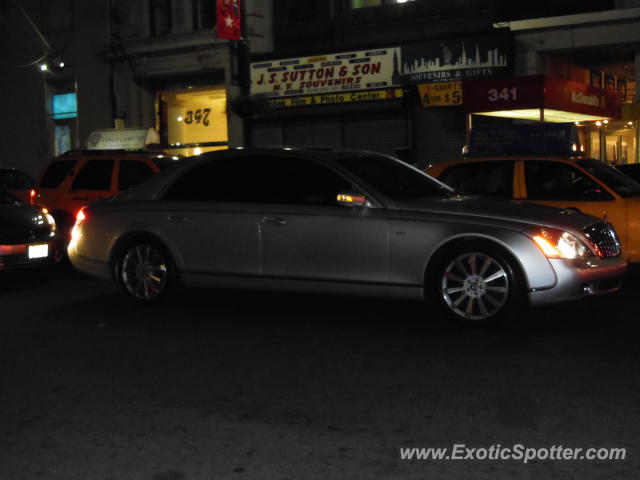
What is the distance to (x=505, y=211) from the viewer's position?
7457 mm

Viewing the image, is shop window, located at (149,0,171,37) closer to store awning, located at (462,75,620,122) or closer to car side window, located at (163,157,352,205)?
store awning, located at (462,75,620,122)

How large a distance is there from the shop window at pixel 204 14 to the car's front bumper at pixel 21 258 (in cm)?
1472

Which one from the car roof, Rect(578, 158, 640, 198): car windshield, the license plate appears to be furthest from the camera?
the license plate

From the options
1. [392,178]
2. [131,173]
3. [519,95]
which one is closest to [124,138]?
[131,173]

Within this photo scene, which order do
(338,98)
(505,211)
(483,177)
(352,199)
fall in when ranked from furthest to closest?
(338,98) < (483,177) < (352,199) < (505,211)

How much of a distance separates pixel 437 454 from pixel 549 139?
790 centimetres

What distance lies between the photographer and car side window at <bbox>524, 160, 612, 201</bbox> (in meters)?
9.98

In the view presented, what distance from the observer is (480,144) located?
38.6 ft

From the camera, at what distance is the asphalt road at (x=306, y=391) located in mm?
4168

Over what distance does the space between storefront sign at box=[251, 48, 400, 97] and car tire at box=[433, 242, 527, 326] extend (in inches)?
539

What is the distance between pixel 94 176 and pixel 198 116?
12.1m

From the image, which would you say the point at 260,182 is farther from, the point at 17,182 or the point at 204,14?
the point at 204,14

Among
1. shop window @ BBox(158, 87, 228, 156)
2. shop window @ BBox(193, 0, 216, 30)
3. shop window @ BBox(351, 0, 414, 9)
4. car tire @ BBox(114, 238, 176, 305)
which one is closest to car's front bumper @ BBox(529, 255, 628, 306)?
car tire @ BBox(114, 238, 176, 305)

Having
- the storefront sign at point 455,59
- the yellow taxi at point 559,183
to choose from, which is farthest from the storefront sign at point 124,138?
the yellow taxi at point 559,183
